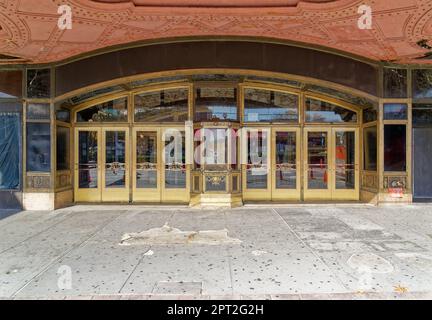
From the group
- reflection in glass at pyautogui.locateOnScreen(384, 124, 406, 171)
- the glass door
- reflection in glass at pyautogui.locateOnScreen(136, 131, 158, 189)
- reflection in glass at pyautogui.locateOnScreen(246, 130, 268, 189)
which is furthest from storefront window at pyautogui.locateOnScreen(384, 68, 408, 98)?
reflection in glass at pyautogui.locateOnScreen(136, 131, 158, 189)

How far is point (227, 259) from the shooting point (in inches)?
184

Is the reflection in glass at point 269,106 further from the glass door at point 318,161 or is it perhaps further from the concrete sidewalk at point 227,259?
the concrete sidewalk at point 227,259

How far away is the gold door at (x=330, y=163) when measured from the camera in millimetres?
10164

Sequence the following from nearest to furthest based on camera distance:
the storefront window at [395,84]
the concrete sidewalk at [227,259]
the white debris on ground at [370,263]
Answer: the concrete sidewalk at [227,259] → the white debris on ground at [370,263] → the storefront window at [395,84]

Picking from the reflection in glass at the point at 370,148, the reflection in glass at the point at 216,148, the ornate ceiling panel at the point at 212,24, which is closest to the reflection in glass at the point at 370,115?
the reflection in glass at the point at 370,148

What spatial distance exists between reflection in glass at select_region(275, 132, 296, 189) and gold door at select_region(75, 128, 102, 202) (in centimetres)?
591

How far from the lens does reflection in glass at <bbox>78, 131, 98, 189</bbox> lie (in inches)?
394

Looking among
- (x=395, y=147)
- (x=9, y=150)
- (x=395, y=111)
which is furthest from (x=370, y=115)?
(x=9, y=150)

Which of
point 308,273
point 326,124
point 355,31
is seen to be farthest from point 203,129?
point 308,273

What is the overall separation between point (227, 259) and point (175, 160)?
5672mm

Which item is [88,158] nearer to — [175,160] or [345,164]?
[175,160]

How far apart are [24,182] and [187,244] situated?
612 centimetres

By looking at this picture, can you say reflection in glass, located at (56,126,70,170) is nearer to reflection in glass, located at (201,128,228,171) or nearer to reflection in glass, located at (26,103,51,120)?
reflection in glass, located at (26,103,51,120)

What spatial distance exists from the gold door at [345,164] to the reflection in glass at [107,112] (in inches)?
279
